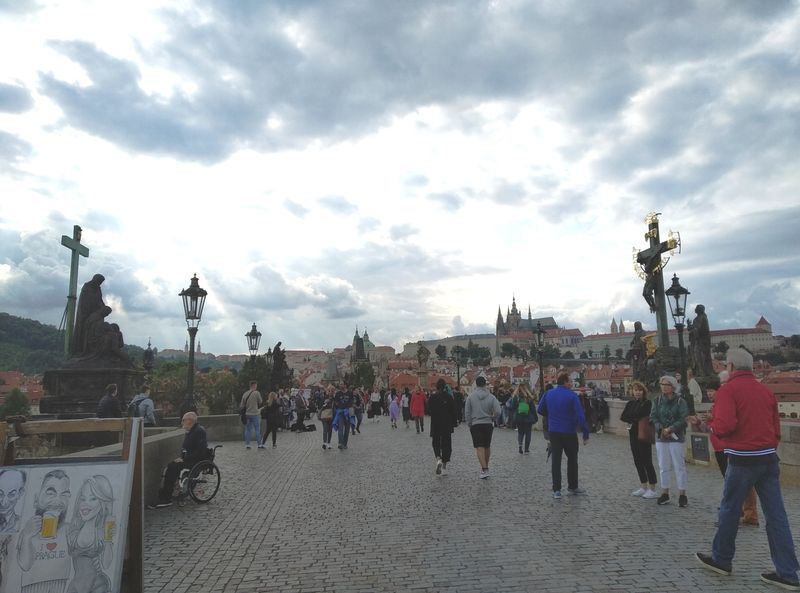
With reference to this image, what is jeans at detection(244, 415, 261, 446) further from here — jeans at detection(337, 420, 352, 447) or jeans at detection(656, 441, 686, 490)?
jeans at detection(656, 441, 686, 490)

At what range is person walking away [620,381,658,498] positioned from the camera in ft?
27.4

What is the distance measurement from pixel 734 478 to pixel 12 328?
3590 inches

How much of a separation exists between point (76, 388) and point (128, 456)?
1119 cm

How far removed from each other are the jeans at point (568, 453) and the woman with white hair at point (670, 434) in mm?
1171

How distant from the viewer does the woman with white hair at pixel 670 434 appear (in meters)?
7.80

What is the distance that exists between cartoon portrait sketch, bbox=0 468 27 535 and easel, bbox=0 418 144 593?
0.93 ft

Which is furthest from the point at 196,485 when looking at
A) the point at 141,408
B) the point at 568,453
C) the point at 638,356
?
the point at 638,356

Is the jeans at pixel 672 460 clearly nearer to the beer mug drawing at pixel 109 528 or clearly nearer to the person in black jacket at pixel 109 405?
the beer mug drawing at pixel 109 528

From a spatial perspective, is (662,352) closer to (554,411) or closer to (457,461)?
(457,461)

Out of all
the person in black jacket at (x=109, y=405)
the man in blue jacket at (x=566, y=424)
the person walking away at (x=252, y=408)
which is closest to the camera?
the man in blue jacket at (x=566, y=424)

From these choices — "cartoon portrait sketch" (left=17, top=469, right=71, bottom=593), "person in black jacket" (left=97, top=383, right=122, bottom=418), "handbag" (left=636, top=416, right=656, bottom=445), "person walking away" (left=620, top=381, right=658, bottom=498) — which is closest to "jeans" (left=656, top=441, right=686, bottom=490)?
"person walking away" (left=620, top=381, right=658, bottom=498)

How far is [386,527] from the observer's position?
687cm

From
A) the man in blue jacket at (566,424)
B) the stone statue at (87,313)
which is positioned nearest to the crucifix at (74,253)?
the stone statue at (87,313)

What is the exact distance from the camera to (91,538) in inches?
148
